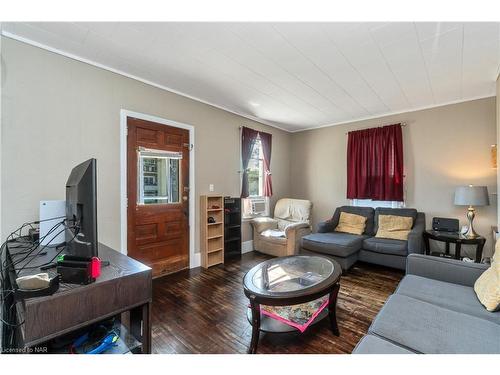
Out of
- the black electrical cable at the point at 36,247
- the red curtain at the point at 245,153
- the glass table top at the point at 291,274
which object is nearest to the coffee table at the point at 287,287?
the glass table top at the point at 291,274

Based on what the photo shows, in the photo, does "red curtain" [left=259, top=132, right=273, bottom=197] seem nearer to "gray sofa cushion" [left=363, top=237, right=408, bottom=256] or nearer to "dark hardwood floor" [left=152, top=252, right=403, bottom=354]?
"dark hardwood floor" [left=152, top=252, right=403, bottom=354]

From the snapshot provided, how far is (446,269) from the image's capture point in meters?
1.89

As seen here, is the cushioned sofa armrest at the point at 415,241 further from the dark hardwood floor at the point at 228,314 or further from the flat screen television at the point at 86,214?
the flat screen television at the point at 86,214

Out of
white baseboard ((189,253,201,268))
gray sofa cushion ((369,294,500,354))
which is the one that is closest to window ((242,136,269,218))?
white baseboard ((189,253,201,268))

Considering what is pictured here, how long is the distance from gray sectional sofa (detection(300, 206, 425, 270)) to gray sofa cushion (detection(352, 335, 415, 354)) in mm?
2087

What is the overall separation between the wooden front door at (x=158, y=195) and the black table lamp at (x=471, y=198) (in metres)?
3.75

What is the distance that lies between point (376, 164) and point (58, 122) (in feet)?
14.9

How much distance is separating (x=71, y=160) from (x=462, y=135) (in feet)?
16.8

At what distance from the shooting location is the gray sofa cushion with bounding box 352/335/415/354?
109cm

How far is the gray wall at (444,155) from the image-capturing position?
10.7 feet

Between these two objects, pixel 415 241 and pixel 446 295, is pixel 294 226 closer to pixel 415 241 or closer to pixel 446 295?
pixel 415 241

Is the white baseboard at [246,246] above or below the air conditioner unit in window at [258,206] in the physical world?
below

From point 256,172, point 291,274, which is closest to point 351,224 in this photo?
point 256,172
